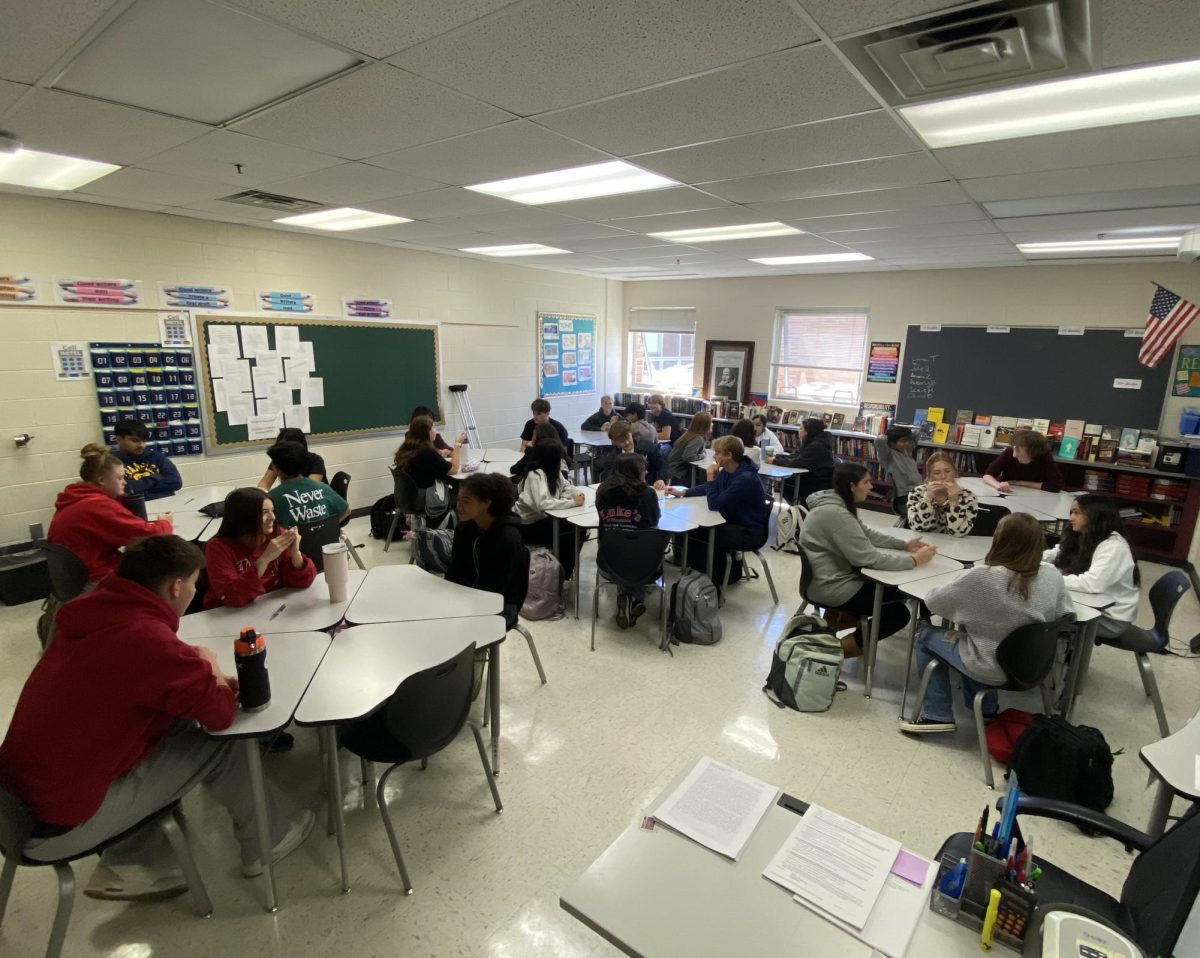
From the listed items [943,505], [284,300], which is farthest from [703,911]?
[284,300]

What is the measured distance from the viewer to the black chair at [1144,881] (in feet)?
4.14

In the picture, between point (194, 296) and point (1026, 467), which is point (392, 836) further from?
point (1026, 467)

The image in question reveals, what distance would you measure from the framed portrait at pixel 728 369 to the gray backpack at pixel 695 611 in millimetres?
4673

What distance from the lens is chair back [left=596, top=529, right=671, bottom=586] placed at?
3.70 meters

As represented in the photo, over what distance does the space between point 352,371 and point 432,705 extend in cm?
470

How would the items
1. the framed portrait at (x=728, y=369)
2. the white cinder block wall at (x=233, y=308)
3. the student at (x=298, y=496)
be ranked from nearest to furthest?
the student at (x=298, y=496), the white cinder block wall at (x=233, y=308), the framed portrait at (x=728, y=369)

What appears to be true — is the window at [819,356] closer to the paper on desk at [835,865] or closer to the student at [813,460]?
the student at [813,460]

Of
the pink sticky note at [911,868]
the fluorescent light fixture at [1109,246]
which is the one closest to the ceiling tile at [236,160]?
the pink sticky note at [911,868]

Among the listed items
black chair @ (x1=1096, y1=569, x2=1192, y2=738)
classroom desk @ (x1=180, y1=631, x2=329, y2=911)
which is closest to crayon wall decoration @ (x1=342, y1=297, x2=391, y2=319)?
classroom desk @ (x1=180, y1=631, x2=329, y2=911)

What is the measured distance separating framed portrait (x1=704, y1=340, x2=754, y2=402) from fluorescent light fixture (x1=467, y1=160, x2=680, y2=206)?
15.9ft

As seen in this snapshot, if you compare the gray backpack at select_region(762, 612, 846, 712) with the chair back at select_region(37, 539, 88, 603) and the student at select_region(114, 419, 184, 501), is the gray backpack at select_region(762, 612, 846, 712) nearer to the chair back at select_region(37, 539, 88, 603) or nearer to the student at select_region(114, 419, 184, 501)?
the chair back at select_region(37, 539, 88, 603)

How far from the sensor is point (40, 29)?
1.67 meters

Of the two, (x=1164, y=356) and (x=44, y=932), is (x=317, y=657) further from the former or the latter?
(x=1164, y=356)

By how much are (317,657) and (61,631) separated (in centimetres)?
76
